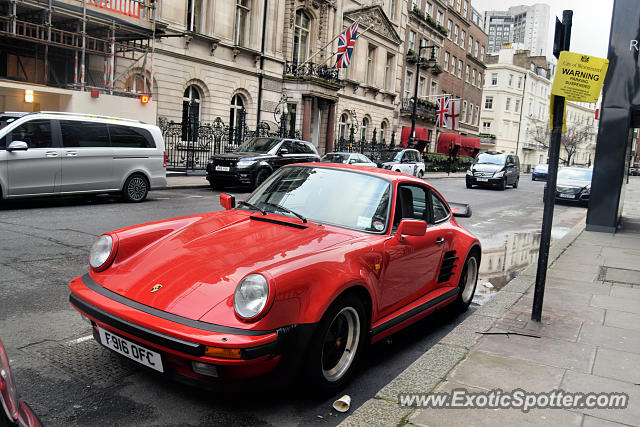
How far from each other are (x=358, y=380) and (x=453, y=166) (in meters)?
43.7

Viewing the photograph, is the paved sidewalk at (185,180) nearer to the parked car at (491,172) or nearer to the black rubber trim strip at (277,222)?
the black rubber trim strip at (277,222)

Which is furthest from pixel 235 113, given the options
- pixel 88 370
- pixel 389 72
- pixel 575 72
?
pixel 88 370

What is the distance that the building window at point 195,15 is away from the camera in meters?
23.4

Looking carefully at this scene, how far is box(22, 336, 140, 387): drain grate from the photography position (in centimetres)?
335

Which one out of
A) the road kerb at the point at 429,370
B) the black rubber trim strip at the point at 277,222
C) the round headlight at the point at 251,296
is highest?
the black rubber trim strip at the point at 277,222

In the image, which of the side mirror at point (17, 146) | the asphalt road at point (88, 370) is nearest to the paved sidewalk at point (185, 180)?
the side mirror at point (17, 146)

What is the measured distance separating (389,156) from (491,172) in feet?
16.7

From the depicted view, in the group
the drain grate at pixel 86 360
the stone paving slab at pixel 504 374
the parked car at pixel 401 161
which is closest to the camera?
the drain grate at pixel 86 360

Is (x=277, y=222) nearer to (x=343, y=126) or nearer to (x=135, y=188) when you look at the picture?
(x=135, y=188)

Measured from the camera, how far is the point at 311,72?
100 feet

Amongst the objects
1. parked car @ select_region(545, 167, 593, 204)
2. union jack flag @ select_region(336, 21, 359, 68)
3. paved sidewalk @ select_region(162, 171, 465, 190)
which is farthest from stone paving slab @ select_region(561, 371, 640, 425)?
union jack flag @ select_region(336, 21, 359, 68)

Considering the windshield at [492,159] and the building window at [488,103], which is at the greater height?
→ the building window at [488,103]

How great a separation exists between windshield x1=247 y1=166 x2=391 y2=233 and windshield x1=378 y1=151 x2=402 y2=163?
20878 millimetres

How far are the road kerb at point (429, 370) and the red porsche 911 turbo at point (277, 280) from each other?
297 mm
